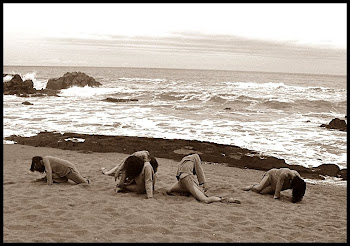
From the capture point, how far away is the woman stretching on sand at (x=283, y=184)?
7.46 metres

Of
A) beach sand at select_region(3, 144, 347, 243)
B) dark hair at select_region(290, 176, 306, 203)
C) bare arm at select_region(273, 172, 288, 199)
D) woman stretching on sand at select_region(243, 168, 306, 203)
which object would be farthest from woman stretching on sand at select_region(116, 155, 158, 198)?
dark hair at select_region(290, 176, 306, 203)

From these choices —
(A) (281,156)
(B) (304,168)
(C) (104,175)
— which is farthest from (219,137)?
(C) (104,175)

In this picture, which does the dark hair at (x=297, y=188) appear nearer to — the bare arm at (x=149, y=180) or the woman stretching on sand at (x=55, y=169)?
the bare arm at (x=149, y=180)

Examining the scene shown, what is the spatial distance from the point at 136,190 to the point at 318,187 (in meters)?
4.87

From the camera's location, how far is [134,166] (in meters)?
7.15

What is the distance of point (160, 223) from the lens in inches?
218

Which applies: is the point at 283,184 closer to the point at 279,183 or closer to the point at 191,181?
the point at 279,183

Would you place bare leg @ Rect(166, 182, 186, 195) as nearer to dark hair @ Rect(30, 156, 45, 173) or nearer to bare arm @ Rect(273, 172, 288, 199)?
bare arm @ Rect(273, 172, 288, 199)

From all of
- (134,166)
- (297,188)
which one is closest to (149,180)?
A: (134,166)

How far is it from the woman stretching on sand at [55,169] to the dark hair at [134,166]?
1.36 m

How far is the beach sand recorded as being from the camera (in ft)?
16.7

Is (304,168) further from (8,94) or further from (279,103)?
(8,94)

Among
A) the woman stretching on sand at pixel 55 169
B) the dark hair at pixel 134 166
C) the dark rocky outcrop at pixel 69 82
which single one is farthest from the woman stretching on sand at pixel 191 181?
the dark rocky outcrop at pixel 69 82

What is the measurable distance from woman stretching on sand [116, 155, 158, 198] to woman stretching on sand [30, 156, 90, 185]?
3.93 feet
